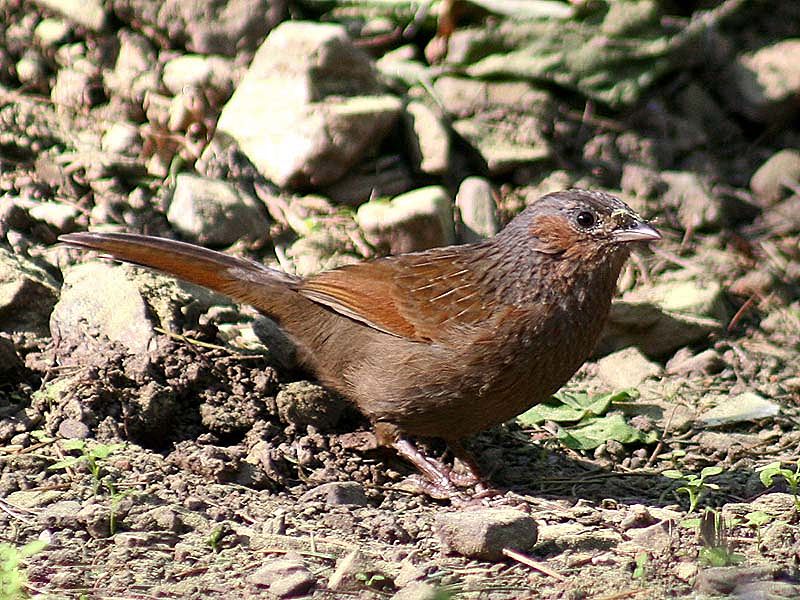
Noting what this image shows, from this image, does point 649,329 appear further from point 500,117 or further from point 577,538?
point 577,538

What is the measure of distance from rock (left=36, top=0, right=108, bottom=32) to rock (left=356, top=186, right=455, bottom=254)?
2125mm

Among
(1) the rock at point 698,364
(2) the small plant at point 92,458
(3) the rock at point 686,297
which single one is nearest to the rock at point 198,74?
(3) the rock at point 686,297

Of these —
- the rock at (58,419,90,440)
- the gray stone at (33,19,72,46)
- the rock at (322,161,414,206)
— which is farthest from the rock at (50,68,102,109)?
the rock at (58,419,90,440)

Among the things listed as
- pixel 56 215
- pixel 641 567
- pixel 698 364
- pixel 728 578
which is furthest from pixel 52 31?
pixel 728 578

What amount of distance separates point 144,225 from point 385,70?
6.47 feet

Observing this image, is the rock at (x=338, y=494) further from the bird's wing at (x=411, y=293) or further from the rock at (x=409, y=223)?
the rock at (x=409, y=223)

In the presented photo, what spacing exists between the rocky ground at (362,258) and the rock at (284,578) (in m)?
0.01

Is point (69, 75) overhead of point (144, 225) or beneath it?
overhead

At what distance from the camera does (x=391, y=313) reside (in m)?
5.27

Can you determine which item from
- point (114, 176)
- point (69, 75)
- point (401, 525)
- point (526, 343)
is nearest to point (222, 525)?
point (401, 525)

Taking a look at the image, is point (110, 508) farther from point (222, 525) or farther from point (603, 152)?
point (603, 152)

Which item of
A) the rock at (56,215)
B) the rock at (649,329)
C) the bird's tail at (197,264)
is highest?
the rock at (56,215)

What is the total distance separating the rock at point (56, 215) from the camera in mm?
6098

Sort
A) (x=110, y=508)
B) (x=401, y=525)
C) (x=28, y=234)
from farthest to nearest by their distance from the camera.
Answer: (x=28, y=234), (x=401, y=525), (x=110, y=508)
